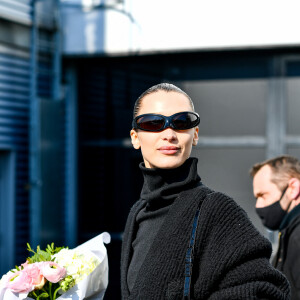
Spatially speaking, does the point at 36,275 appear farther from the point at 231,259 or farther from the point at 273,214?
the point at 273,214

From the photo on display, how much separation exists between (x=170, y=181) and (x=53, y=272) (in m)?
0.54

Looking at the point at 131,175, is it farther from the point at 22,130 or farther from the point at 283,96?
the point at 283,96

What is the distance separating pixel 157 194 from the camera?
100 inches

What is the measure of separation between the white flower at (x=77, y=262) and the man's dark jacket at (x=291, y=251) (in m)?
1.45

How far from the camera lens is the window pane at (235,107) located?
10273mm

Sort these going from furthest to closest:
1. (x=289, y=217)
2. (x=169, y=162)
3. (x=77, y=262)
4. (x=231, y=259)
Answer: (x=289, y=217)
(x=77, y=262)
(x=169, y=162)
(x=231, y=259)

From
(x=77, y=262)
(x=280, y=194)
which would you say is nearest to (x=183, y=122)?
(x=77, y=262)

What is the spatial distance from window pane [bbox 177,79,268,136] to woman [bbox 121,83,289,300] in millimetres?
7679

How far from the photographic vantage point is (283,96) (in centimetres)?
1023

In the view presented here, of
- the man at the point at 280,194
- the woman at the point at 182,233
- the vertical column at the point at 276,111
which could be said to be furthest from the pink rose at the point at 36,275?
the vertical column at the point at 276,111

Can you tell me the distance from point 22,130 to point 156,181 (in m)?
8.08

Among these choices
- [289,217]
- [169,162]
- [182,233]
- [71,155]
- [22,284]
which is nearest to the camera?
[182,233]

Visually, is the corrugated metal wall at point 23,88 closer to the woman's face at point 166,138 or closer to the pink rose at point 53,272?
the pink rose at point 53,272

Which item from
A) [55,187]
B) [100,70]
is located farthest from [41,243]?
[100,70]
